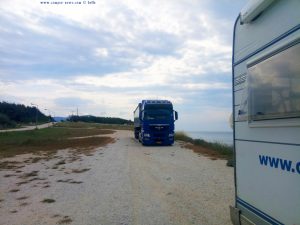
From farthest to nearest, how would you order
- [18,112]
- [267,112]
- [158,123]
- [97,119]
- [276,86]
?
[97,119] → [18,112] → [158,123] → [267,112] → [276,86]

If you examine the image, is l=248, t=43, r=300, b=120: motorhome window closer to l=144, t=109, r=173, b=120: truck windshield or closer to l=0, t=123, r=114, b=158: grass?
l=0, t=123, r=114, b=158: grass

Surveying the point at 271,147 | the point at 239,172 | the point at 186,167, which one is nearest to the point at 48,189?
the point at 186,167

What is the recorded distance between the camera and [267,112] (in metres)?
4.42

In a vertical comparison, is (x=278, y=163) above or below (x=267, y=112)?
below

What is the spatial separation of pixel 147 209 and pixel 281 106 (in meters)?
4.86

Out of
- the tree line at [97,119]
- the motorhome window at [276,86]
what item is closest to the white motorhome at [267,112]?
the motorhome window at [276,86]

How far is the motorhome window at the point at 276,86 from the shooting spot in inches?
151

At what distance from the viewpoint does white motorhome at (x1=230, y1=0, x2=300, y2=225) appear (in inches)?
152

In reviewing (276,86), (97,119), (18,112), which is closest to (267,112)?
(276,86)

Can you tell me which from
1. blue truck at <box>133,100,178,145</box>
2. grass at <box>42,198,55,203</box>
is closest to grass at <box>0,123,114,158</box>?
blue truck at <box>133,100,178,145</box>

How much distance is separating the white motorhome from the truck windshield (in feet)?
77.0

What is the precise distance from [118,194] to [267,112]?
6228 millimetres

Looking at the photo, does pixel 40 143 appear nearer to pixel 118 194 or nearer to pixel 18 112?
pixel 118 194

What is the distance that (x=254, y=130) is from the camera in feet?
15.6
